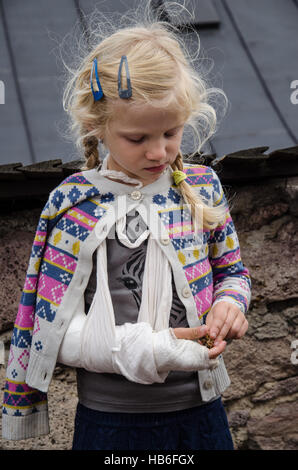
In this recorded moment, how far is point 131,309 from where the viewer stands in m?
1.62

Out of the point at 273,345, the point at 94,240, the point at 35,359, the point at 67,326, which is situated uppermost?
the point at 94,240

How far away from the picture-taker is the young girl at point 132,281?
4.96 feet

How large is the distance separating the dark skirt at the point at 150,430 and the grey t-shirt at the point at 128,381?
0.02m

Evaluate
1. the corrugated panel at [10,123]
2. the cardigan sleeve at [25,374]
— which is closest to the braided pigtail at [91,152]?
the cardigan sleeve at [25,374]

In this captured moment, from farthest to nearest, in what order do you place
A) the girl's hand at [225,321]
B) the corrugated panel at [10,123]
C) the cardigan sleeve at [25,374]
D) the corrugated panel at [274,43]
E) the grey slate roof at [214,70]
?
1. the corrugated panel at [274,43]
2. the grey slate roof at [214,70]
3. the corrugated panel at [10,123]
4. the cardigan sleeve at [25,374]
5. the girl's hand at [225,321]

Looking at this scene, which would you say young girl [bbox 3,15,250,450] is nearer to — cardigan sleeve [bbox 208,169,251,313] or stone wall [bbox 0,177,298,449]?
cardigan sleeve [bbox 208,169,251,313]

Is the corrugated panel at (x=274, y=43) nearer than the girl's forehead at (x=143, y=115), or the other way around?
the girl's forehead at (x=143, y=115)

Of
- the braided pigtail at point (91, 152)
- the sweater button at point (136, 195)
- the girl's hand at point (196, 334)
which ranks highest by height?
the braided pigtail at point (91, 152)

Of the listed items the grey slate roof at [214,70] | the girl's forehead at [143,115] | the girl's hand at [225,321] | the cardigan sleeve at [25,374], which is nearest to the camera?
the girl's forehead at [143,115]

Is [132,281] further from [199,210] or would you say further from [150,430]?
[150,430]

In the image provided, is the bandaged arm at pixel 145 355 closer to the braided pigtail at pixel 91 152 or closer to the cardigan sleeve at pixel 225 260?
the cardigan sleeve at pixel 225 260

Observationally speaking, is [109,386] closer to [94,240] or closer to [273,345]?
[94,240]

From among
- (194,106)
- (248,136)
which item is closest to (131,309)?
(194,106)

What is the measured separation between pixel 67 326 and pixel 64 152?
913mm
